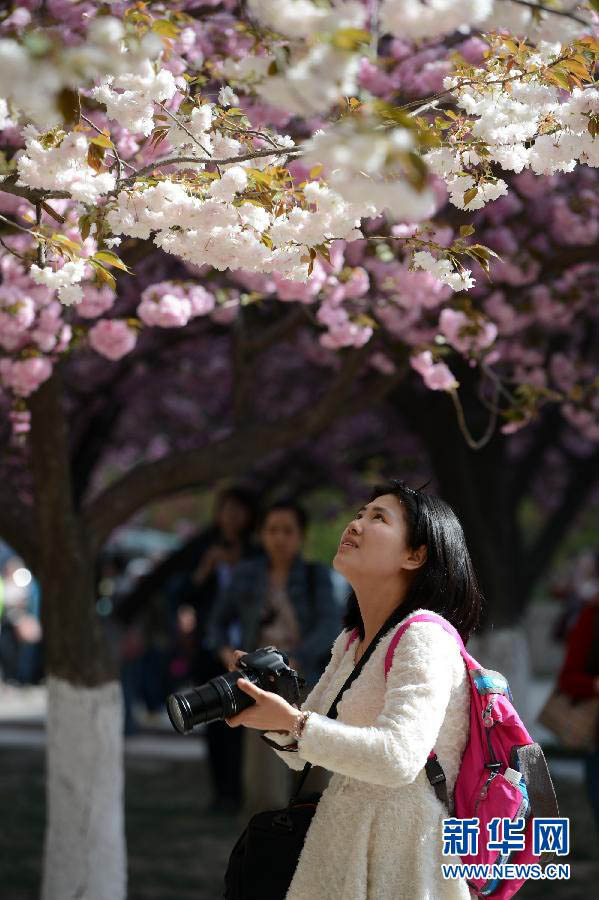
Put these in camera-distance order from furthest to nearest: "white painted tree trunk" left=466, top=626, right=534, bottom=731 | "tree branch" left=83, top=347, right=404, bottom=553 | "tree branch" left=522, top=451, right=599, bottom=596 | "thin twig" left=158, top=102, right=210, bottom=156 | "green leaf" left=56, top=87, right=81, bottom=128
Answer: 1. "tree branch" left=522, top=451, right=599, bottom=596
2. "white painted tree trunk" left=466, top=626, right=534, bottom=731
3. "tree branch" left=83, top=347, right=404, bottom=553
4. "thin twig" left=158, top=102, right=210, bottom=156
5. "green leaf" left=56, top=87, right=81, bottom=128

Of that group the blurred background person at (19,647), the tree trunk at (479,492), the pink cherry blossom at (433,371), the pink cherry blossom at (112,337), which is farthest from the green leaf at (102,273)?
the blurred background person at (19,647)

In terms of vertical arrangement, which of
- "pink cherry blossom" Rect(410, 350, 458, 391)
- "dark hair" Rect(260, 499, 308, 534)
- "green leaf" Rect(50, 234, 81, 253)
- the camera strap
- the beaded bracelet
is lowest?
the beaded bracelet

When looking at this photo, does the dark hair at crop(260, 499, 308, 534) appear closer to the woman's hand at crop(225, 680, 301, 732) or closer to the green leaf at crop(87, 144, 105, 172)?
the green leaf at crop(87, 144, 105, 172)

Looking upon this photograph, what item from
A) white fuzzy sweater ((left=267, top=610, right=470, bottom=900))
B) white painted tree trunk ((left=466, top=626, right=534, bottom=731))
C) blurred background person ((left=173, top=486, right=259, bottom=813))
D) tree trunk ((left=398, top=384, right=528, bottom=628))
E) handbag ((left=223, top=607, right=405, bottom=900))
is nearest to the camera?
white fuzzy sweater ((left=267, top=610, right=470, bottom=900))

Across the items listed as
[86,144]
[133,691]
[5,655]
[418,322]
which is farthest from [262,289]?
[5,655]

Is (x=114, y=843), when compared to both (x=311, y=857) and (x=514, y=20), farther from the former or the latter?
(x=514, y=20)

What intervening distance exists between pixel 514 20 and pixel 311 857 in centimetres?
197

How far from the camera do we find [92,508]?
21.1 feet

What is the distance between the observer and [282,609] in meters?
7.20

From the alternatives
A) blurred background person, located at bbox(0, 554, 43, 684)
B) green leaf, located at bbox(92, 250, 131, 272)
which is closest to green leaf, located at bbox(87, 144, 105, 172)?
green leaf, located at bbox(92, 250, 131, 272)

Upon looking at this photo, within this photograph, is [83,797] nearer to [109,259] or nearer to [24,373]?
[24,373]

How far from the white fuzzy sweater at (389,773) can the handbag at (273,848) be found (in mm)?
42

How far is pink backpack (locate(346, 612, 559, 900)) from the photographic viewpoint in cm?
306

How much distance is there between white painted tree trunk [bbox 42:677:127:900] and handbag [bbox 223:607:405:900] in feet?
9.38
